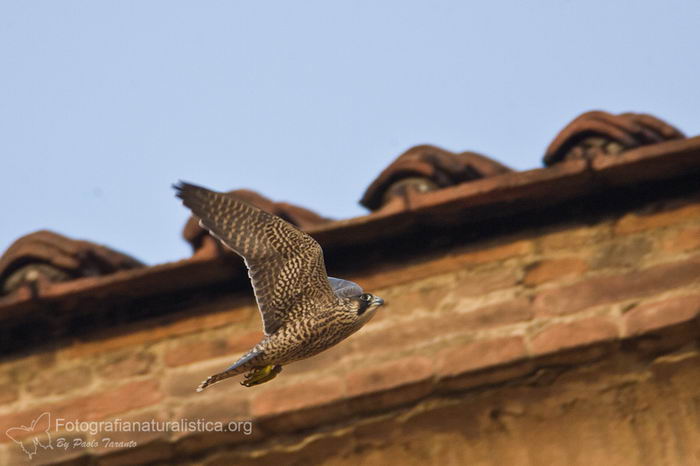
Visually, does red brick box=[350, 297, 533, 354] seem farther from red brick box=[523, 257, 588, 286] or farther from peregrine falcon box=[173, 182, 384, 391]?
peregrine falcon box=[173, 182, 384, 391]

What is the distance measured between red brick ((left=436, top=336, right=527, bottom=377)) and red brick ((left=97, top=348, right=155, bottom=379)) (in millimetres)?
1094

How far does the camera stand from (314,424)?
4.46m

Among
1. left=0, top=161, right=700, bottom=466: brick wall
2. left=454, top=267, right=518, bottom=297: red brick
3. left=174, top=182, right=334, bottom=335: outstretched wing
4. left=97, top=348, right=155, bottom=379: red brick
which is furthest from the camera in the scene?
left=97, top=348, right=155, bottom=379: red brick

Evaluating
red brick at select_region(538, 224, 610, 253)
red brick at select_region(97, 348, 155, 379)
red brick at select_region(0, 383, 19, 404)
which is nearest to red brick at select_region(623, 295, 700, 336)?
red brick at select_region(538, 224, 610, 253)

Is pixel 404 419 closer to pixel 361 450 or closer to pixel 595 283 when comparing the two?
pixel 361 450

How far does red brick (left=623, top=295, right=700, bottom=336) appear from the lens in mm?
4207

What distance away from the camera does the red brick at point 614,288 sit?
171 inches

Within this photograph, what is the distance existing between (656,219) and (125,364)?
1.94m

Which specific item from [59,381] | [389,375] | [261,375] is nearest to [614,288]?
[389,375]

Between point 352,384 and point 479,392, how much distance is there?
1.38 feet

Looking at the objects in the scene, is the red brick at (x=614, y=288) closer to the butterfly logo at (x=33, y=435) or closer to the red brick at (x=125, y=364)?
the red brick at (x=125, y=364)

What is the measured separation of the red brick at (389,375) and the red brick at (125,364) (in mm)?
793

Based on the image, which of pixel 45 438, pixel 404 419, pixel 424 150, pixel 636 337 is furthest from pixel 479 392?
pixel 45 438

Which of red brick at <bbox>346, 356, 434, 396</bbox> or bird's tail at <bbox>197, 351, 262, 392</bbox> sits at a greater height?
bird's tail at <bbox>197, 351, 262, 392</bbox>
